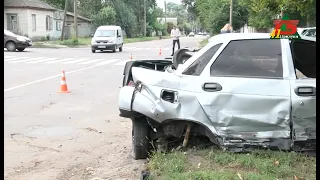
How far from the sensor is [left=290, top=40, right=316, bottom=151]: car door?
3879 mm

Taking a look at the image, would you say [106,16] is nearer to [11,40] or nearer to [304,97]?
[304,97]

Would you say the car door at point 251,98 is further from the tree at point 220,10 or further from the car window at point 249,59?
the tree at point 220,10

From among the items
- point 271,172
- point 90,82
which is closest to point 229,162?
point 271,172

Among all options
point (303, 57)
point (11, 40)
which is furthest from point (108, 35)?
point (11, 40)

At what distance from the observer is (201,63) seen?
14.3ft

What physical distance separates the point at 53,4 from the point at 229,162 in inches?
90.7

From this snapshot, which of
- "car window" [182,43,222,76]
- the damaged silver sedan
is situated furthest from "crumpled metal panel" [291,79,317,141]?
"car window" [182,43,222,76]

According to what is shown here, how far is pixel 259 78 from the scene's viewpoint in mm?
4098

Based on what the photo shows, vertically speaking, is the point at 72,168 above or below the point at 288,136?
below

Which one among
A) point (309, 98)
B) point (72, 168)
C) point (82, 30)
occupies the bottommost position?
point (72, 168)

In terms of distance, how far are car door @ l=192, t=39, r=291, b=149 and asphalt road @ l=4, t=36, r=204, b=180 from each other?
3.54ft

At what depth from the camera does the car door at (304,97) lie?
12.7 ft

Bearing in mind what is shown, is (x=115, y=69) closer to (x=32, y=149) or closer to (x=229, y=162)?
A: (x=32, y=149)

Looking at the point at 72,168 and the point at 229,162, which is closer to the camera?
the point at 229,162
